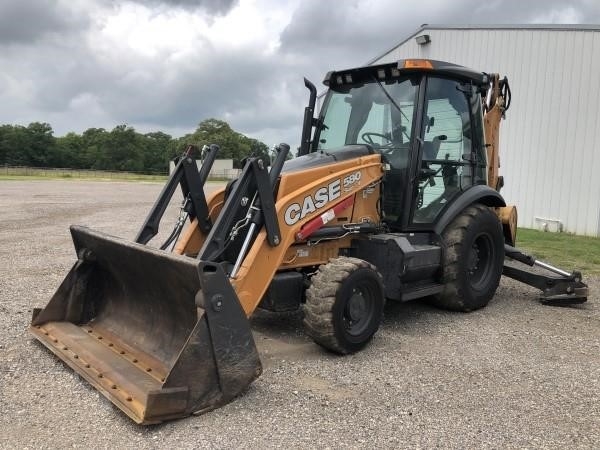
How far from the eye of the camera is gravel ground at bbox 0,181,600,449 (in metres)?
3.49

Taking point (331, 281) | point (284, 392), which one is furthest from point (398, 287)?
point (284, 392)

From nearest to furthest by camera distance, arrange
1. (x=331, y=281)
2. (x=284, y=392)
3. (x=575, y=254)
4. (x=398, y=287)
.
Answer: (x=284, y=392)
(x=331, y=281)
(x=398, y=287)
(x=575, y=254)

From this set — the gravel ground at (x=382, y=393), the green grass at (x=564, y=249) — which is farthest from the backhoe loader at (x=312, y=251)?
the green grass at (x=564, y=249)

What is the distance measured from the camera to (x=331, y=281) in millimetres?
4699

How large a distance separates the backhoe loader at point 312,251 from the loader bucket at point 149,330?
0.01 metres

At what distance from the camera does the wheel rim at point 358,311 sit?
4.83 meters

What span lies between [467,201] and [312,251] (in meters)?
2.02

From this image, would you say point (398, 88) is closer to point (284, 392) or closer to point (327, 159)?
point (327, 159)

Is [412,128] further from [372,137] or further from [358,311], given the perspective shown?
[358,311]

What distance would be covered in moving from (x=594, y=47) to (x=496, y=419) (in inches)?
504

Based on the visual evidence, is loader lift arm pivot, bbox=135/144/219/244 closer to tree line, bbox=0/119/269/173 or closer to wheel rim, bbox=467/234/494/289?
wheel rim, bbox=467/234/494/289

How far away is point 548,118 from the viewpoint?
1480 cm

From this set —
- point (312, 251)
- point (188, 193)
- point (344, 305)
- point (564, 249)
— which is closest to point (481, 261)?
point (312, 251)

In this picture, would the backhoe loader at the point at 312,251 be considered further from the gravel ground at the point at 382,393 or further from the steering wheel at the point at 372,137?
the gravel ground at the point at 382,393
